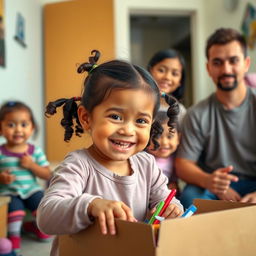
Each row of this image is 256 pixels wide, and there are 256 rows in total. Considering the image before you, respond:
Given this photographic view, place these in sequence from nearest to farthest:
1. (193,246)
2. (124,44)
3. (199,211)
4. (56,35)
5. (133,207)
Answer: (193,246), (199,211), (133,207), (56,35), (124,44)

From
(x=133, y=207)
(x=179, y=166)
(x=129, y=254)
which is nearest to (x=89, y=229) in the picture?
(x=129, y=254)

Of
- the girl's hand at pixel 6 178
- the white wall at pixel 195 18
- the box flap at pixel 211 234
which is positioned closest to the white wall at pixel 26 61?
the girl's hand at pixel 6 178

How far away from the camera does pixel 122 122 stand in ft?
2.37

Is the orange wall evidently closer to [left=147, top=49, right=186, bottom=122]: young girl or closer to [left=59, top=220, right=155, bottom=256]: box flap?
[left=147, top=49, right=186, bottom=122]: young girl

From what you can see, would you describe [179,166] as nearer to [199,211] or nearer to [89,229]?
[199,211]

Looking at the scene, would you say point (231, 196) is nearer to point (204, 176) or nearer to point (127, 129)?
point (204, 176)

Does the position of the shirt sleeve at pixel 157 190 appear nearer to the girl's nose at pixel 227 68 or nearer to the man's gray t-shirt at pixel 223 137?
the man's gray t-shirt at pixel 223 137

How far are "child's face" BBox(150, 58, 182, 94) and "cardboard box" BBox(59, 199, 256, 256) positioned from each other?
46.2 inches

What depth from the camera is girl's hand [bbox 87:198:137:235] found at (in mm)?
537

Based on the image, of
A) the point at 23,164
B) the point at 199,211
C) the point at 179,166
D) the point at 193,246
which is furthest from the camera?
the point at 23,164

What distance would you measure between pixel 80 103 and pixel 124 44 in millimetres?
2830

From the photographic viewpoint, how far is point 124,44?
3.54m

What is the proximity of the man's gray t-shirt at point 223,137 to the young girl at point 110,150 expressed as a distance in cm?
76

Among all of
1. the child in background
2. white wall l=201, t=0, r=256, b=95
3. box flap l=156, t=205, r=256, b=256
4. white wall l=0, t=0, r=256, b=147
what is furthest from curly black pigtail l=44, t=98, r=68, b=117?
white wall l=201, t=0, r=256, b=95
